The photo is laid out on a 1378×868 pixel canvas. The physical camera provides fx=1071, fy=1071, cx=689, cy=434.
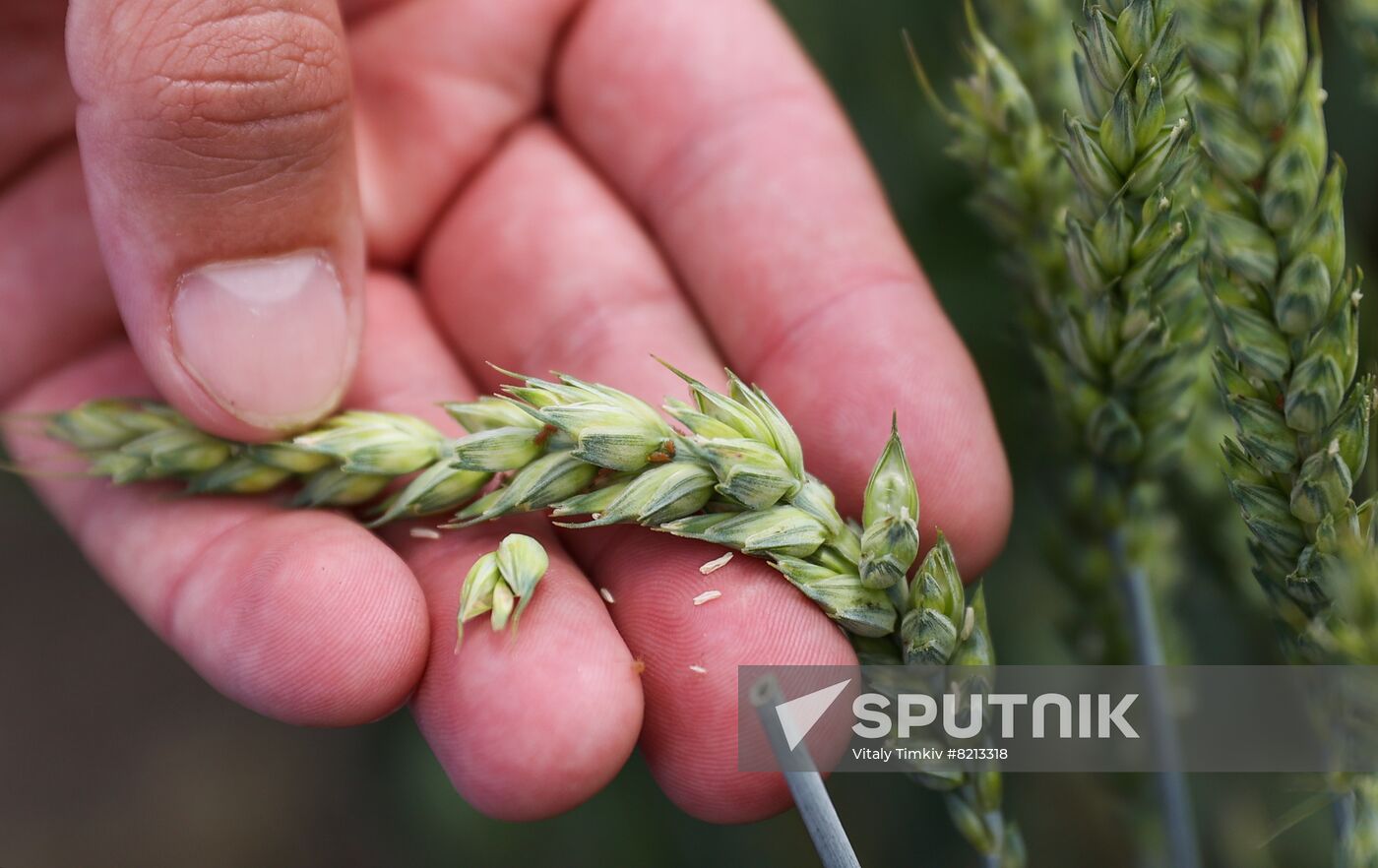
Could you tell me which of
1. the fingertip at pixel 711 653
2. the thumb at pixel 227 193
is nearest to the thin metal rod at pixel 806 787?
the fingertip at pixel 711 653

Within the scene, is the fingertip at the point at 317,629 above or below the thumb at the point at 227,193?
below

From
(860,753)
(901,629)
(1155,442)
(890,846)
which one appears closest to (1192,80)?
(1155,442)

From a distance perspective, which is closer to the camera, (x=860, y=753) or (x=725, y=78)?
(x=860, y=753)

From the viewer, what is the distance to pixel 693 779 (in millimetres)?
1429

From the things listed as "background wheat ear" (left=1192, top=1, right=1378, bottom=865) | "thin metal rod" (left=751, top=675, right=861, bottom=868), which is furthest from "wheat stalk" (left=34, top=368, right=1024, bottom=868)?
"background wheat ear" (left=1192, top=1, right=1378, bottom=865)

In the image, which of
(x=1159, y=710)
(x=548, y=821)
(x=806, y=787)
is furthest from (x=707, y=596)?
(x=548, y=821)

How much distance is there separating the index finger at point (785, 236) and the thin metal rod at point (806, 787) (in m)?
0.58

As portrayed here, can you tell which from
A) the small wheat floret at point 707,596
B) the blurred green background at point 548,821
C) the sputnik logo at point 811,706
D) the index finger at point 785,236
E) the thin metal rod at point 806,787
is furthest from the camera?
the blurred green background at point 548,821

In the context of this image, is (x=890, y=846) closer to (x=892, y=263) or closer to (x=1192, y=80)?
(x=892, y=263)

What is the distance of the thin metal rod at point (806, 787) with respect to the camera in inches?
43.9

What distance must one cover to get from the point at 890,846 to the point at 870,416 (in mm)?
1007

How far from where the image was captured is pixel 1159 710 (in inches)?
61.2

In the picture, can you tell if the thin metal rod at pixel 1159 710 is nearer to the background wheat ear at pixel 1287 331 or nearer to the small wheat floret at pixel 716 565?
the background wheat ear at pixel 1287 331

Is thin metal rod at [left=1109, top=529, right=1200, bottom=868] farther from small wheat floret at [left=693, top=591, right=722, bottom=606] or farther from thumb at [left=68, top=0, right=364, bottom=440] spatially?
thumb at [left=68, top=0, right=364, bottom=440]
